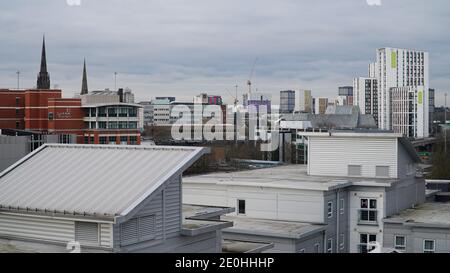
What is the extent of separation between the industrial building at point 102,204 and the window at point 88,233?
13mm

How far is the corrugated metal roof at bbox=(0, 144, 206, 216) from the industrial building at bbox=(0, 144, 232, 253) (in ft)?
0.04

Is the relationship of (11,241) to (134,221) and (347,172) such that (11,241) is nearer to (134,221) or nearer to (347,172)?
(134,221)

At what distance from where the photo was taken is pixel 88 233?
7914mm

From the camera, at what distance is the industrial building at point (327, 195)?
14.0 meters

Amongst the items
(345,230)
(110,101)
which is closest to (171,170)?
(345,230)

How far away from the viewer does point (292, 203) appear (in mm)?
14672

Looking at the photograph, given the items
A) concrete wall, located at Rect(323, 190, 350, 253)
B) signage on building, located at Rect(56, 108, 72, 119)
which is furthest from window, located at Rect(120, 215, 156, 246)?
signage on building, located at Rect(56, 108, 72, 119)

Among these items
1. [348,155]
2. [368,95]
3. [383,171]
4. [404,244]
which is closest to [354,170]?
[348,155]

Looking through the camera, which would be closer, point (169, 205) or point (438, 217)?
point (169, 205)

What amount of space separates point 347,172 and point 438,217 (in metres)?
2.76

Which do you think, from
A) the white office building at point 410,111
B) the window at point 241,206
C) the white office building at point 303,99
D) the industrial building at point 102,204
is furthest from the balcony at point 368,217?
the white office building at point 303,99

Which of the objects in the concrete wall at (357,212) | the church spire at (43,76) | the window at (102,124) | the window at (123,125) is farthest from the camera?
the church spire at (43,76)

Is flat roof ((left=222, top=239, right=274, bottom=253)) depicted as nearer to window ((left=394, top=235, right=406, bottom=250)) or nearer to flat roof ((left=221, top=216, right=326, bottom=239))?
flat roof ((left=221, top=216, right=326, bottom=239))

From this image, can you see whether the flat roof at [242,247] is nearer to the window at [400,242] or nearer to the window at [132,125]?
the window at [400,242]
